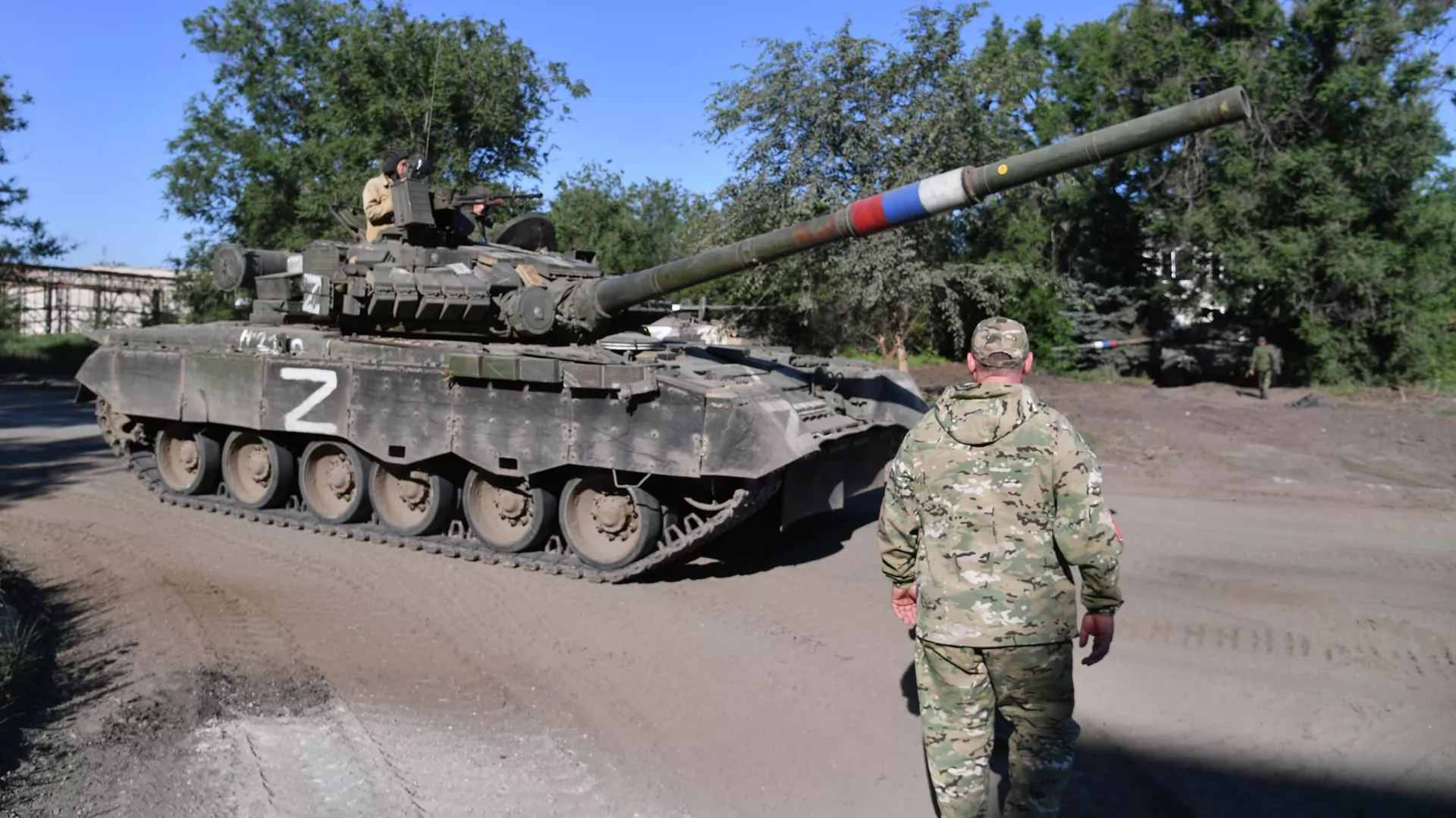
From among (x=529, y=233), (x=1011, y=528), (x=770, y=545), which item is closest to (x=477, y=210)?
(x=529, y=233)

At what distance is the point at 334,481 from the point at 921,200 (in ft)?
20.4

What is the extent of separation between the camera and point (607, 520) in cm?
845

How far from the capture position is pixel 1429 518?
10.6 metres

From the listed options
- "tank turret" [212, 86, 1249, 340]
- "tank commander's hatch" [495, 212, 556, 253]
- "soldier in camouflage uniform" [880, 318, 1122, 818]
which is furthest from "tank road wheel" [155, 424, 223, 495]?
"soldier in camouflage uniform" [880, 318, 1122, 818]

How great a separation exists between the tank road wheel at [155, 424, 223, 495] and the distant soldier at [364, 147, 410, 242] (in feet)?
8.73

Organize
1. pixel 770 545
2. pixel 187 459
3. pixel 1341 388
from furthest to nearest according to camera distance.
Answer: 1. pixel 1341 388
2. pixel 187 459
3. pixel 770 545

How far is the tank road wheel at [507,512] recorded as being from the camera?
8727 millimetres

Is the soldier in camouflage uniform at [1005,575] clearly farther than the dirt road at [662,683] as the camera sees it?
No

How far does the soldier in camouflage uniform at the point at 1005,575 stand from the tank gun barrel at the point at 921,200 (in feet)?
7.65

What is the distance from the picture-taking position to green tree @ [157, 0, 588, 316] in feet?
65.2

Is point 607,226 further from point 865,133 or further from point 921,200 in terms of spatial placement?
point 921,200

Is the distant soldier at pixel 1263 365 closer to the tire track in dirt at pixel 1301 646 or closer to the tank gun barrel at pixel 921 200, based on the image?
the tire track in dirt at pixel 1301 646

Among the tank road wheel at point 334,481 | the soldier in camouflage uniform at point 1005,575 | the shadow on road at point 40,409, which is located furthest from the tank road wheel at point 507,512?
the shadow on road at point 40,409

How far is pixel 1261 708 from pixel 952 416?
118 inches
